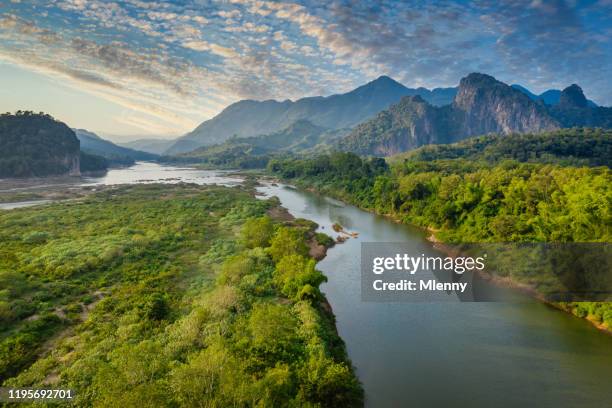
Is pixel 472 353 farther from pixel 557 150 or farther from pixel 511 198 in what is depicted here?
pixel 557 150

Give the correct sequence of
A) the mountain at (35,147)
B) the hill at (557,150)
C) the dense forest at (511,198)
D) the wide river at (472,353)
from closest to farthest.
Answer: the wide river at (472,353) < the dense forest at (511,198) < the hill at (557,150) < the mountain at (35,147)

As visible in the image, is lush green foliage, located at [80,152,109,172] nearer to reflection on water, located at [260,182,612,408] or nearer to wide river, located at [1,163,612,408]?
wide river, located at [1,163,612,408]

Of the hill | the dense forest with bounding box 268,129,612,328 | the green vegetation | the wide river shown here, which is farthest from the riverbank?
the hill

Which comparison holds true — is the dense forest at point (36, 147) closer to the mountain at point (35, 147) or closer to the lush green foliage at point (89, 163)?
the mountain at point (35, 147)

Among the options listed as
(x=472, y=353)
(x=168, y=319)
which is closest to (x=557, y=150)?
(x=472, y=353)

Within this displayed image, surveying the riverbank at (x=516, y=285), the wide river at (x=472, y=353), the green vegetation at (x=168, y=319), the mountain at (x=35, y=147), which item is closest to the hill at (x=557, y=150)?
the riverbank at (x=516, y=285)

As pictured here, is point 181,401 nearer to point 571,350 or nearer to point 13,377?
point 13,377
